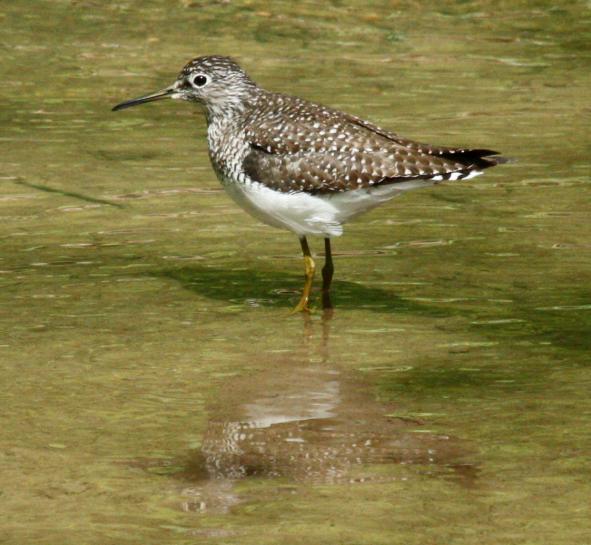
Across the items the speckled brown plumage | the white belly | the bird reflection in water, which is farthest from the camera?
the white belly

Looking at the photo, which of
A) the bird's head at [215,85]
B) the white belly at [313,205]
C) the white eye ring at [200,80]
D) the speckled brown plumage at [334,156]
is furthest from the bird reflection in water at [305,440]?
the white eye ring at [200,80]

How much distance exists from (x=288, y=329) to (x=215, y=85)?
2.20 metres

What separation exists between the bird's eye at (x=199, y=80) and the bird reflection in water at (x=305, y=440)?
2.98m

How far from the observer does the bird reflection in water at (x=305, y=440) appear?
8367 mm

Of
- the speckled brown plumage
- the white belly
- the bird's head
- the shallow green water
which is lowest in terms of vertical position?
the shallow green water

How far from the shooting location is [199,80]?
12359 millimetres

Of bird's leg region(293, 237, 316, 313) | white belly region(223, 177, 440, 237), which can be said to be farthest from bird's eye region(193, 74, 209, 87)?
bird's leg region(293, 237, 316, 313)

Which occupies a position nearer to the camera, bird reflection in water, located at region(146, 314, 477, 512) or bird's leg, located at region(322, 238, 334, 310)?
bird reflection in water, located at region(146, 314, 477, 512)

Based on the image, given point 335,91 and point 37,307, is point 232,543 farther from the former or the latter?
point 335,91

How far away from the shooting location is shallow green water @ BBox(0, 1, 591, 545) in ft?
26.3

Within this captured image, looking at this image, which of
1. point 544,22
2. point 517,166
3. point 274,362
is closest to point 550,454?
point 274,362

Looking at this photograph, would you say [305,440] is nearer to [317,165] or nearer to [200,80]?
[317,165]

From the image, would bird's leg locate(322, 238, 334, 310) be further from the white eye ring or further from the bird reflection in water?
the white eye ring

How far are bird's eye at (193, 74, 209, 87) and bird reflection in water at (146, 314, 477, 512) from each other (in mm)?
2977
